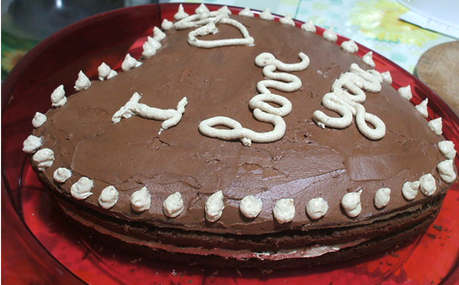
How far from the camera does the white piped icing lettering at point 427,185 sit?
73.8 inches

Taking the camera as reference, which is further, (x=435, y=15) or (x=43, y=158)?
(x=435, y=15)

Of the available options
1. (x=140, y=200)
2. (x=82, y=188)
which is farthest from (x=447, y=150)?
(x=82, y=188)

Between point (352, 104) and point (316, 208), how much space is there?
65 centimetres

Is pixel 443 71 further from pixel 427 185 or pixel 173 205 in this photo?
pixel 173 205

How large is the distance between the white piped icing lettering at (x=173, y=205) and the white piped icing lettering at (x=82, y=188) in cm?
34

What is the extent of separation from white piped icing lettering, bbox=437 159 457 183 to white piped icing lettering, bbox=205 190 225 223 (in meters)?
1.11

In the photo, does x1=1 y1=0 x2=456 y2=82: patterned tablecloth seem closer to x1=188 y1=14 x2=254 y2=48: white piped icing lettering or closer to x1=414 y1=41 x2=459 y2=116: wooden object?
x1=414 y1=41 x2=459 y2=116: wooden object

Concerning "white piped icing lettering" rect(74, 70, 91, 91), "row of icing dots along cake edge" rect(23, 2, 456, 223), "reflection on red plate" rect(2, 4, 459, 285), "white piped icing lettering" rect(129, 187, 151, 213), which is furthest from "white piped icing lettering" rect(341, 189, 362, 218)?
"white piped icing lettering" rect(74, 70, 91, 91)

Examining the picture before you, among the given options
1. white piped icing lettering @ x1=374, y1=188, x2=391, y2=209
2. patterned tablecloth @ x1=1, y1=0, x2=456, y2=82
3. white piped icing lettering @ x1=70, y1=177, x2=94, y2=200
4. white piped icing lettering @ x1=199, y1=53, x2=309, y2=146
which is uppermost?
white piped icing lettering @ x1=199, y1=53, x2=309, y2=146

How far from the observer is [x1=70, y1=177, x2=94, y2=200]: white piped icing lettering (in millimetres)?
1727

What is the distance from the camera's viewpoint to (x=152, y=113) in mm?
1938

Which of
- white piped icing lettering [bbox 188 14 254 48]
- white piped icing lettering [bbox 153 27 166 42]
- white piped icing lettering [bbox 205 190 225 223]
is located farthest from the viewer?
white piped icing lettering [bbox 153 27 166 42]

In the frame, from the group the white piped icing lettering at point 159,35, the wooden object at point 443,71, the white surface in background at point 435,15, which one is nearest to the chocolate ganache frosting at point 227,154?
the white piped icing lettering at point 159,35

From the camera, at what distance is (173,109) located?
1.98 meters
